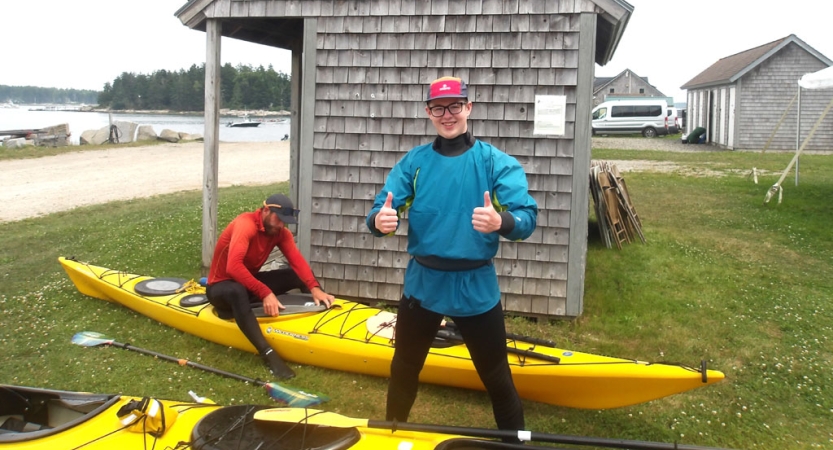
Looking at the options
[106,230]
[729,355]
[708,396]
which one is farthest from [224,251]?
[106,230]

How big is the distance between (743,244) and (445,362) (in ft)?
19.2

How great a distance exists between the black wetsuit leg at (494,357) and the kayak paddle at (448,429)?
0.82ft

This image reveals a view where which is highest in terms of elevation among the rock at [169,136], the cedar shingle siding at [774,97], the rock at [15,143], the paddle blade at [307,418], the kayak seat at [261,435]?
the cedar shingle siding at [774,97]

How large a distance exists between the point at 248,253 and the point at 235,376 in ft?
3.00

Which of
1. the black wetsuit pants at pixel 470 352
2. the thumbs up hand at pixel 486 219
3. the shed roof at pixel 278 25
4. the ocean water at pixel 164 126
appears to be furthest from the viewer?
the ocean water at pixel 164 126

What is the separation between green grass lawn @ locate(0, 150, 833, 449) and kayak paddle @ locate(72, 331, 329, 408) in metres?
0.06

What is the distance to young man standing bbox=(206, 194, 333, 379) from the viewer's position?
462 centimetres

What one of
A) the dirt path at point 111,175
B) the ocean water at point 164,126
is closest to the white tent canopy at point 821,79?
the dirt path at point 111,175

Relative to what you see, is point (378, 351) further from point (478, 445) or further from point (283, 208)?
point (478, 445)

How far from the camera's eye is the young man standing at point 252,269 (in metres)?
4.62

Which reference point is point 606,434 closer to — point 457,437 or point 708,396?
point 708,396

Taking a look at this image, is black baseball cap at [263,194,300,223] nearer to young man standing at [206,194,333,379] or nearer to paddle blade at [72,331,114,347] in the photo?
young man standing at [206,194,333,379]

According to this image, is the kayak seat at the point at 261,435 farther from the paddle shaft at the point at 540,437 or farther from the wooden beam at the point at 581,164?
the wooden beam at the point at 581,164

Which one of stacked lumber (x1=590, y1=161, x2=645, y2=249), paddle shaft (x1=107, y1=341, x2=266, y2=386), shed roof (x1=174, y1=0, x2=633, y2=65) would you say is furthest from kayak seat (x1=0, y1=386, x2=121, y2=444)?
stacked lumber (x1=590, y1=161, x2=645, y2=249)
